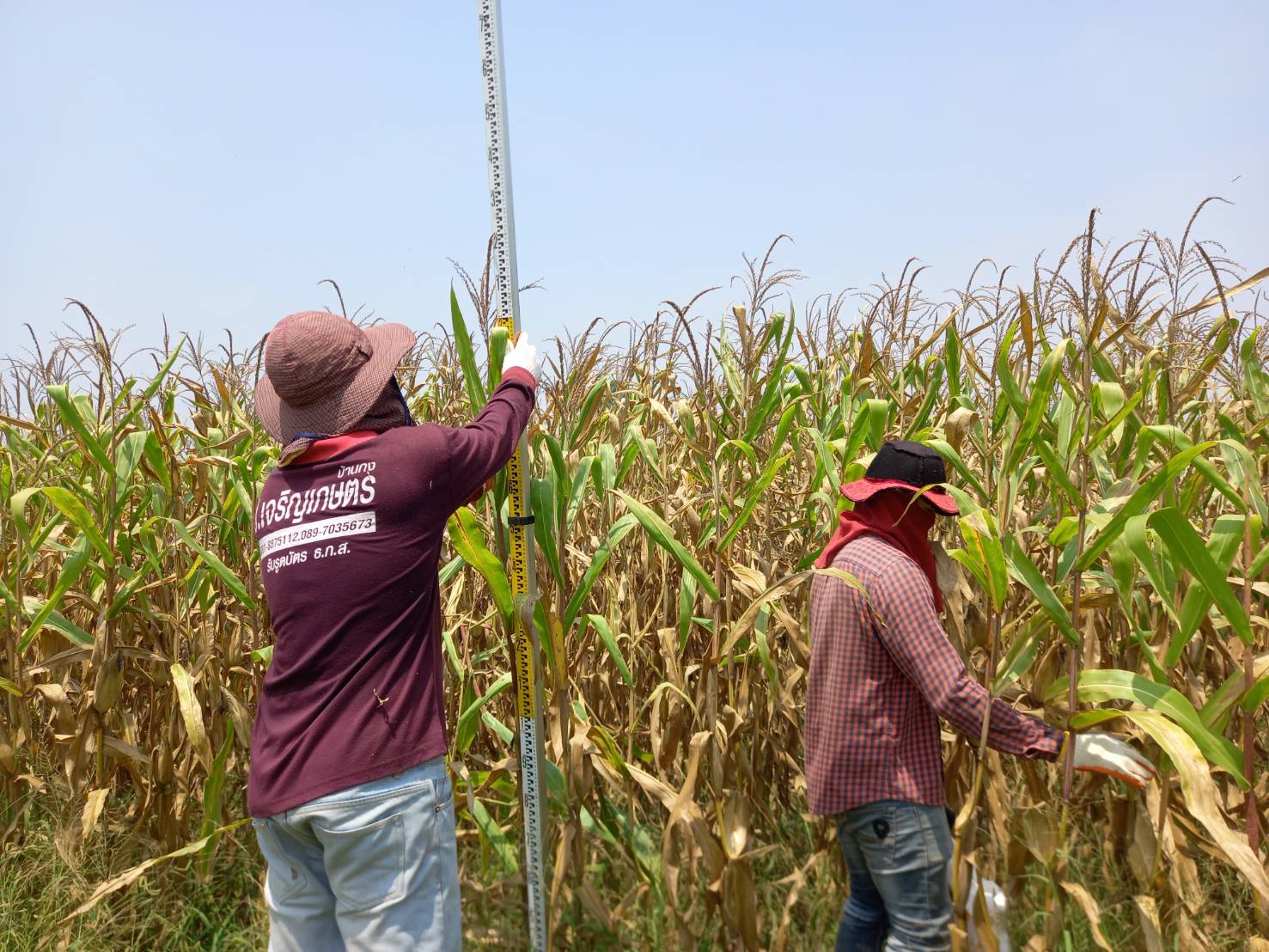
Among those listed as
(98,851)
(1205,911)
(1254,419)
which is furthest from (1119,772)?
(98,851)

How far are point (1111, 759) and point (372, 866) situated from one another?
160 cm

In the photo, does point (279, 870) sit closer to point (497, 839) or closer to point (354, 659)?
point (354, 659)

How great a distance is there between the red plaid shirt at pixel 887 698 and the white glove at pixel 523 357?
35.3 inches

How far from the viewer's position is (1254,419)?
3.50 m

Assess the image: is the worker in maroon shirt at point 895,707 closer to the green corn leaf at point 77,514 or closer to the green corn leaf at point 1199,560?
the green corn leaf at point 1199,560

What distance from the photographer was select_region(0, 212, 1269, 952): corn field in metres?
2.22

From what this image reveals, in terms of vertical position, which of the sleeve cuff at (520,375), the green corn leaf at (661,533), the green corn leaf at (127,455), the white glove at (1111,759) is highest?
the sleeve cuff at (520,375)

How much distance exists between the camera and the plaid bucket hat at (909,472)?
87.7 inches

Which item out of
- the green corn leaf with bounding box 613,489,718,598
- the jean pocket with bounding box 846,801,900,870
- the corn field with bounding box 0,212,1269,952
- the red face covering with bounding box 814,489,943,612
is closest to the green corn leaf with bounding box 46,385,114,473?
the corn field with bounding box 0,212,1269,952

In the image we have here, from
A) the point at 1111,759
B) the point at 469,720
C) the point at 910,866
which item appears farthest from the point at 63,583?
the point at 1111,759

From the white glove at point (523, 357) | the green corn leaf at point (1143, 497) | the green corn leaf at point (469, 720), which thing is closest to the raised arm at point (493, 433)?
the white glove at point (523, 357)

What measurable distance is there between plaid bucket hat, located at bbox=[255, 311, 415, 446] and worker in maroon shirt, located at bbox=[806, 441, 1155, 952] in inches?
45.4

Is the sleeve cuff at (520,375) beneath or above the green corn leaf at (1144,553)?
above

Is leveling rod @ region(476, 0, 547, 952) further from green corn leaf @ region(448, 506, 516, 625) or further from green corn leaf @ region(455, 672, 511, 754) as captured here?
green corn leaf @ region(455, 672, 511, 754)
